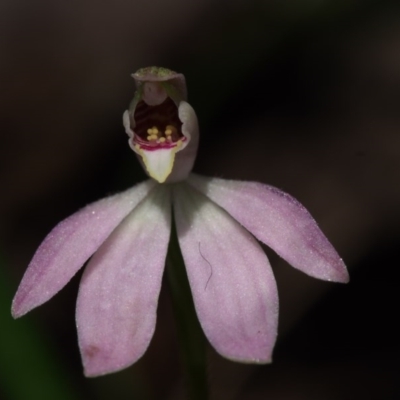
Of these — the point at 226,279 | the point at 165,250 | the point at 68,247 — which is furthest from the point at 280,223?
the point at 68,247

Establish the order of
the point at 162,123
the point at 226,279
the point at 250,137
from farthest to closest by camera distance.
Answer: the point at 250,137
the point at 162,123
the point at 226,279

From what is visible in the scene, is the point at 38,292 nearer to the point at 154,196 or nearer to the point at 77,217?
the point at 77,217

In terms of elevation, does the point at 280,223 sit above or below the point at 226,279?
above

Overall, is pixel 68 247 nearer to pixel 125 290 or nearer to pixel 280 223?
pixel 125 290

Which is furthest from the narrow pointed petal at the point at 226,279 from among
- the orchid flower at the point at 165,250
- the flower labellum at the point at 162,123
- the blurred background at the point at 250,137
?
the blurred background at the point at 250,137

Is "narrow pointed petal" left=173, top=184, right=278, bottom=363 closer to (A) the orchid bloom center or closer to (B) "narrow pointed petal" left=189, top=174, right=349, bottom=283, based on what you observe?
(B) "narrow pointed petal" left=189, top=174, right=349, bottom=283

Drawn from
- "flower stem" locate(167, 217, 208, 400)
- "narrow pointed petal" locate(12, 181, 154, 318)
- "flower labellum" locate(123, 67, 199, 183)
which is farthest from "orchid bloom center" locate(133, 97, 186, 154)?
"flower stem" locate(167, 217, 208, 400)

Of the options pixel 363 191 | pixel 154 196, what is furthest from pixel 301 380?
pixel 154 196

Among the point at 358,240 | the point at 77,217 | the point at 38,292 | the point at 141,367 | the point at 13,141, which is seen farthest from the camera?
the point at 13,141
